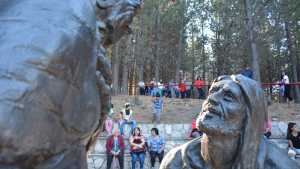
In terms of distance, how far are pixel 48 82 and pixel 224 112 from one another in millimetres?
2891

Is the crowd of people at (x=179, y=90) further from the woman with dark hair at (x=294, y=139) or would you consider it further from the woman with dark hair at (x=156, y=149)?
the woman with dark hair at (x=294, y=139)

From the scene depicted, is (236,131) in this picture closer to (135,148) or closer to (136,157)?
(135,148)

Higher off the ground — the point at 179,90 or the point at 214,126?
the point at 179,90

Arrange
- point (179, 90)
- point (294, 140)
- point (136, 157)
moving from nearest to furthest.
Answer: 1. point (294, 140)
2. point (136, 157)
3. point (179, 90)

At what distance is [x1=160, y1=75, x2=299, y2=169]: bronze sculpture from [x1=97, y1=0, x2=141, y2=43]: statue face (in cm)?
246

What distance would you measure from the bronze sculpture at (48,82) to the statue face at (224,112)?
2596mm

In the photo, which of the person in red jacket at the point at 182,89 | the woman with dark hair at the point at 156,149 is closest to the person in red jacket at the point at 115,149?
the woman with dark hair at the point at 156,149

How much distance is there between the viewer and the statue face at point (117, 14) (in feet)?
4.77

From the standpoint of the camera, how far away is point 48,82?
1.23m

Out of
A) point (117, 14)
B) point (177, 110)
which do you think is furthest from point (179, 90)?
point (117, 14)

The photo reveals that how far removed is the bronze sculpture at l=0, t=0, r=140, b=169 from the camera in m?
1.18

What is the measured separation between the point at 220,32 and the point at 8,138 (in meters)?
35.8

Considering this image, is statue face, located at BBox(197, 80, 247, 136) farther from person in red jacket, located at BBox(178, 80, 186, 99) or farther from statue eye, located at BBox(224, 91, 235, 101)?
person in red jacket, located at BBox(178, 80, 186, 99)

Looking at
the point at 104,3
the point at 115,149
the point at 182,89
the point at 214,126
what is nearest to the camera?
the point at 104,3
